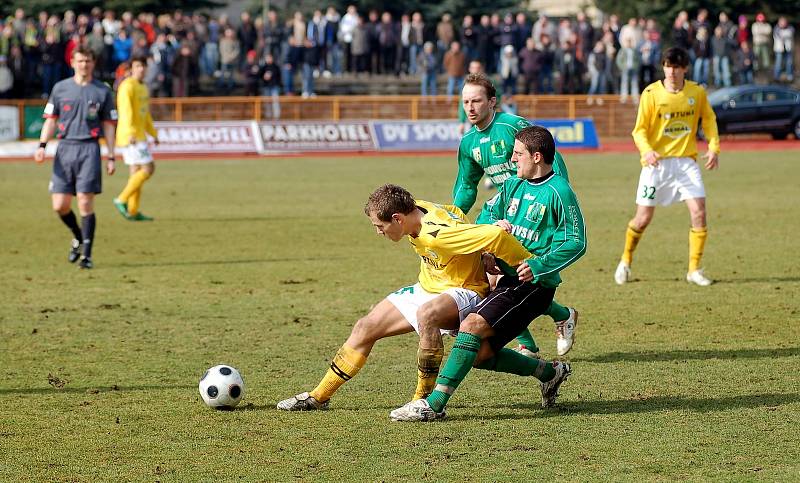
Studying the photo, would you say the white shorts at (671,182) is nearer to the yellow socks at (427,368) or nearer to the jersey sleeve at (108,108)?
the yellow socks at (427,368)

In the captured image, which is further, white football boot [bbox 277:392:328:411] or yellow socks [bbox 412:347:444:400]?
white football boot [bbox 277:392:328:411]

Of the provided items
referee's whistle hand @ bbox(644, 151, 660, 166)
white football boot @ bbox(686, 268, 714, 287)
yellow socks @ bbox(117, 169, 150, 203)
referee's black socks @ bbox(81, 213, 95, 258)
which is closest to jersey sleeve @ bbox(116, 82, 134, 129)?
yellow socks @ bbox(117, 169, 150, 203)

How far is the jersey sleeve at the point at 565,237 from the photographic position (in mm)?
6719

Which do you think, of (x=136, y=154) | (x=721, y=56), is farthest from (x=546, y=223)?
(x=721, y=56)

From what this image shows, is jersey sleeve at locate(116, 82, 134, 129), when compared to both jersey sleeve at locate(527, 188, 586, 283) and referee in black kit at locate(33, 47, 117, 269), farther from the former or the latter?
jersey sleeve at locate(527, 188, 586, 283)

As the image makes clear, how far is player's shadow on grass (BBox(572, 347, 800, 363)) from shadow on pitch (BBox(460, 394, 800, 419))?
118 centimetres

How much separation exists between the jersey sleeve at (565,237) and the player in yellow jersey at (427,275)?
16 cm

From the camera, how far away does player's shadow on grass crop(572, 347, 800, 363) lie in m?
8.58

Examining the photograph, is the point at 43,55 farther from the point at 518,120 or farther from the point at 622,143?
the point at 518,120

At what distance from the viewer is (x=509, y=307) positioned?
6.77 meters

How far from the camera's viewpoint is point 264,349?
904 centimetres

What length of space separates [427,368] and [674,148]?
5.73 metres

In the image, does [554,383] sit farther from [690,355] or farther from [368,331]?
[690,355]

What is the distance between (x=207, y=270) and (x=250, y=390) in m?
5.77
